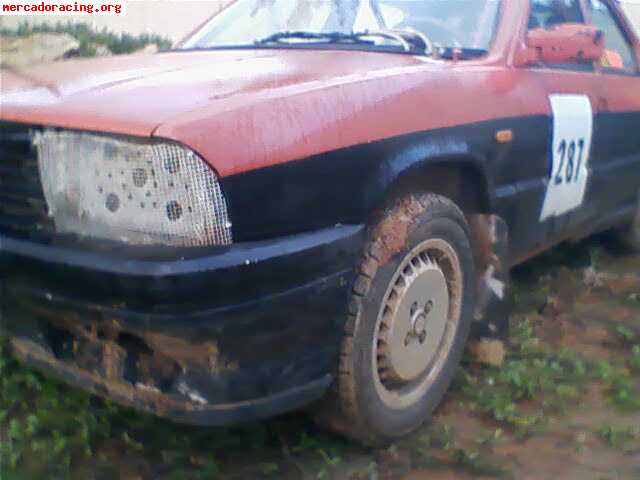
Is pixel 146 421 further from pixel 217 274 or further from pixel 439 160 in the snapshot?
pixel 439 160

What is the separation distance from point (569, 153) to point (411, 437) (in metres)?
1.49

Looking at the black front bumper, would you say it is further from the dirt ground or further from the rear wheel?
the rear wheel

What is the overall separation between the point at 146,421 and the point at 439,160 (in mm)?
1400

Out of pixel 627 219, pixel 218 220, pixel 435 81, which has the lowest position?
pixel 627 219

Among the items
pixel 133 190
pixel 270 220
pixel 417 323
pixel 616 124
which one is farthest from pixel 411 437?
pixel 616 124

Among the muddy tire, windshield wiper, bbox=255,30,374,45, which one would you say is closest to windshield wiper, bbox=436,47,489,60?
windshield wiper, bbox=255,30,374,45

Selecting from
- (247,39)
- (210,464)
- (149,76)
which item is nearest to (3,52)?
(247,39)

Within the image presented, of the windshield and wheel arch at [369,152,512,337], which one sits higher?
the windshield

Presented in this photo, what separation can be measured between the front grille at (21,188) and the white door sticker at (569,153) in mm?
2073

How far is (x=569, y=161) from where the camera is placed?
10.8 ft

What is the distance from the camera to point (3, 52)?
8.57m

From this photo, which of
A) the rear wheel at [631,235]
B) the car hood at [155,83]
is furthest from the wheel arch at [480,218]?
the rear wheel at [631,235]

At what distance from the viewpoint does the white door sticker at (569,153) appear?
3172 mm

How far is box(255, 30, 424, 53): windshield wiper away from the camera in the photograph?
3.03 m
